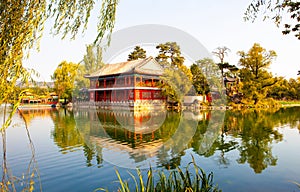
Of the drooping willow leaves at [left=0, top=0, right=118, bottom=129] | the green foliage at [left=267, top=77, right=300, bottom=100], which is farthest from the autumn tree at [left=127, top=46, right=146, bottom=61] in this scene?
the drooping willow leaves at [left=0, top=0, right=118, bottom=129]

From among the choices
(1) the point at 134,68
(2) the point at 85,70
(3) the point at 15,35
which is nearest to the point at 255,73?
(1) the point at 134,68

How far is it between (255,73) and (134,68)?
1410 cm

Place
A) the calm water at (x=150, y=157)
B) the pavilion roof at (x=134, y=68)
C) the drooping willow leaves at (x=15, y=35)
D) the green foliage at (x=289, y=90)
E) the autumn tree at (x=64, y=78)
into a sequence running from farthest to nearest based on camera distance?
the green foliage at (x=289, y=90) < the autumn tree at (x=64, y=78) < the pavilion roof at (x=134, y=68) < the calm water at (x=150, y=157) < the drooping willow leaves at (x=15, y=35)

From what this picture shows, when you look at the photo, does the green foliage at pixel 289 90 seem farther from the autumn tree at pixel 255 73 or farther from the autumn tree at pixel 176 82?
the autumn tree at pixel 176 82

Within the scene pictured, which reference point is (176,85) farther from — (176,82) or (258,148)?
(258,148)

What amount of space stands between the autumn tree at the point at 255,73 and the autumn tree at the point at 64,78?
2274 centimetres

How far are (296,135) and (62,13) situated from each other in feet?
38.8

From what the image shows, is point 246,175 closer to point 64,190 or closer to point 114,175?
point 114,175

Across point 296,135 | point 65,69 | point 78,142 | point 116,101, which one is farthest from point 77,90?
point 296,135

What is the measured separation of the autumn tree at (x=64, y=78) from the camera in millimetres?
35938

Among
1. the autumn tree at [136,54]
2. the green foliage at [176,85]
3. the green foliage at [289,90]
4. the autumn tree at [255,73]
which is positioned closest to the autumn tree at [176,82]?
the green foliage at [176,85]

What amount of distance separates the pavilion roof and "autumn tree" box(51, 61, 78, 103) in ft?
15.2

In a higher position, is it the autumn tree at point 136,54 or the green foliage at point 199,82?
the autumn tree at point 136,54

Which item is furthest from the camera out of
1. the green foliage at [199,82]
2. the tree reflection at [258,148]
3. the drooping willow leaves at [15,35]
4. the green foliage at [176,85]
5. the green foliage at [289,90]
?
the green foliage at [289,90]
